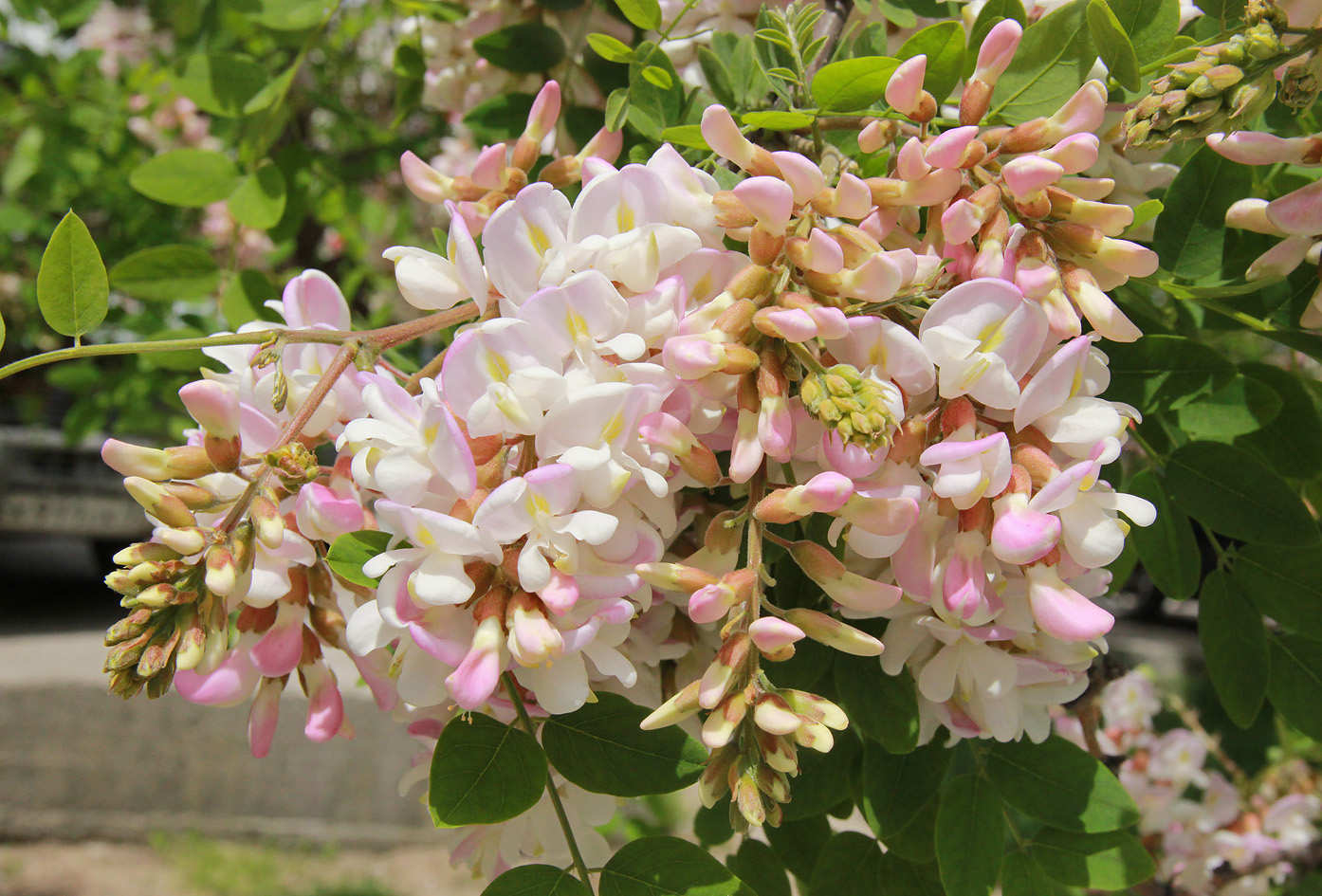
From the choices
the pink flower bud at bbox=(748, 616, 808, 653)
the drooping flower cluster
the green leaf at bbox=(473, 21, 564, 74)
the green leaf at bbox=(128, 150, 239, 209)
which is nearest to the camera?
the pink flower bud at bbox=(748, 616, 808, 653)

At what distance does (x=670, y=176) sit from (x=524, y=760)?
30cm

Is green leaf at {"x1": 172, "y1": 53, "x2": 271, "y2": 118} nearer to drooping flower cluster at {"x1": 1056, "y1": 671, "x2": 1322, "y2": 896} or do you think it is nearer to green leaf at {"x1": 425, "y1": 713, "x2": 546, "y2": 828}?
green leaf at {"x1": 425, "y1": 713, "x2": 546, "y2": 828}

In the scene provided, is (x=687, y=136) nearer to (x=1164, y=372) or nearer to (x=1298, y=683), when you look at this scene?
(x=1164, y=372)

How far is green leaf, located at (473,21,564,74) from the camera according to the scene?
767mm

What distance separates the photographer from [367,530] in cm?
46

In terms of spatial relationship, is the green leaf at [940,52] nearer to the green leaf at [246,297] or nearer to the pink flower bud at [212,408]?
the pink flower bud at [212,408]

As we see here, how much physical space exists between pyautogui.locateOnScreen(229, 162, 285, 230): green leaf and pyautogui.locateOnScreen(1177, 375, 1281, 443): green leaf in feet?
2.47

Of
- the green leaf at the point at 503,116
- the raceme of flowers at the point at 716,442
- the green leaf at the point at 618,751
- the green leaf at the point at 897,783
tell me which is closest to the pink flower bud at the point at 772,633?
the raceme of flowers at the point at 716,442

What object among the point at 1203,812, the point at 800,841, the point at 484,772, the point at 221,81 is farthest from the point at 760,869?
the point at 1203,812

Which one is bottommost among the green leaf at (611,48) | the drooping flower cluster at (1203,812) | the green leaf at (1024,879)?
the drooping flower cluster at (1203,812)

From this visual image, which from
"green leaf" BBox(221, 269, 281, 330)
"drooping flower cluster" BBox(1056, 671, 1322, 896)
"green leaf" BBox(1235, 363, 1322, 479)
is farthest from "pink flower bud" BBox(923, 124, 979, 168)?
"drooping flower cluster" BBox(1056, 671, 1322, 896)

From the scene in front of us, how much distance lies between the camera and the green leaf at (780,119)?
1.71 ft

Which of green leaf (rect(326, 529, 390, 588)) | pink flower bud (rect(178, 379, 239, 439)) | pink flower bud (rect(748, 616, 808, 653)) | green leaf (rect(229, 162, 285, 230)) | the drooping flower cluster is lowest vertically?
the drooping flower cluster

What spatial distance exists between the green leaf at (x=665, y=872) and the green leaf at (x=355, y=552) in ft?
0.72
